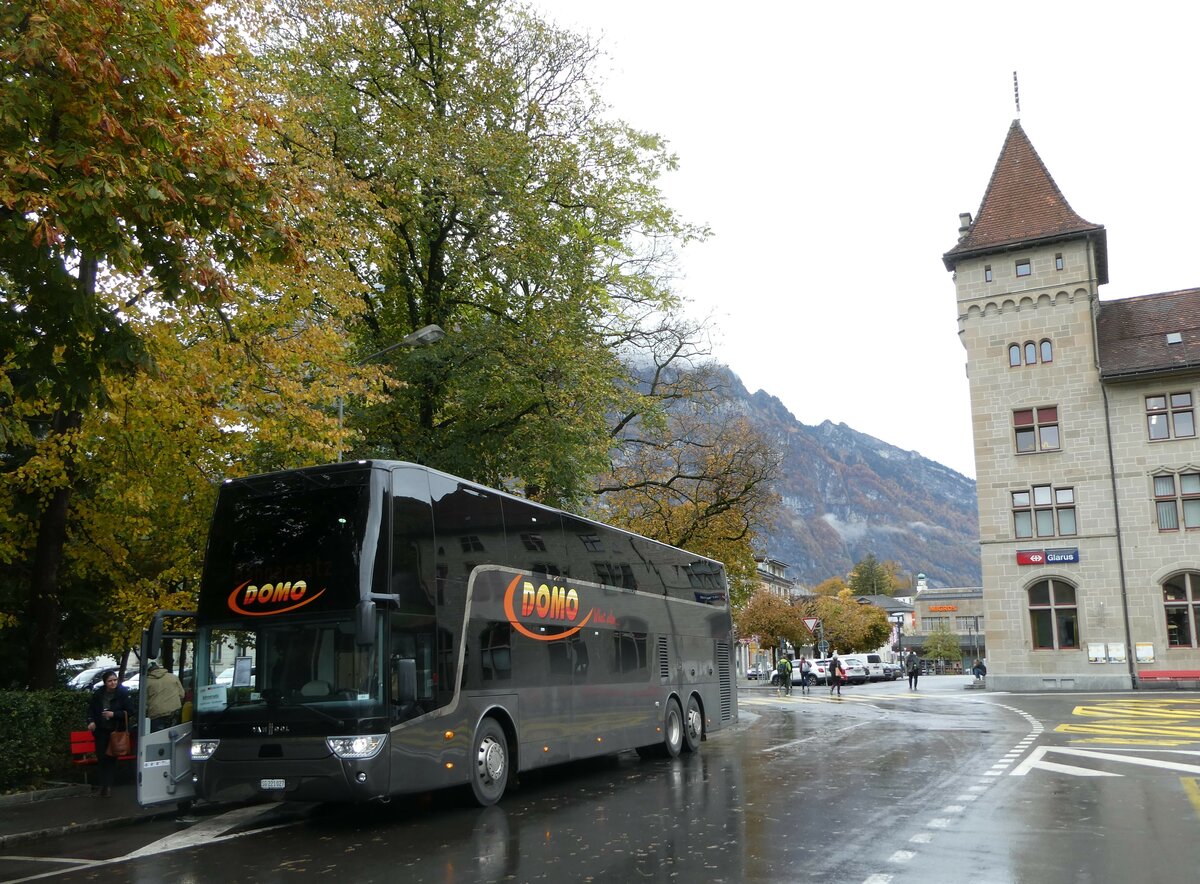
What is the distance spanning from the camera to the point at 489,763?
518 inches

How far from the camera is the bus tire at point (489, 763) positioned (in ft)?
42.1

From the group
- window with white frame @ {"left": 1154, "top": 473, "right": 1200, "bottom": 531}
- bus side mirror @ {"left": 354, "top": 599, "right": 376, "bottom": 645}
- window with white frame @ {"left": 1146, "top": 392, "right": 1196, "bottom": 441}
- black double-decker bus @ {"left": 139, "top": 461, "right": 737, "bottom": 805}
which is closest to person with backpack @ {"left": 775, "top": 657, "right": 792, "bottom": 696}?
window with white frame @ {"left": 1154, "top": 473, "right": 1200, "bottom": 531}

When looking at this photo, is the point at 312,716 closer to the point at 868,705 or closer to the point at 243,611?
the point at 243,611

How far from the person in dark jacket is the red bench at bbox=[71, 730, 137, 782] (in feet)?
1.00

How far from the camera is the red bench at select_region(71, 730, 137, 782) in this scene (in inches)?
603

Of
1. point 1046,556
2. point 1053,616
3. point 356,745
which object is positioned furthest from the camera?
point 1046,556

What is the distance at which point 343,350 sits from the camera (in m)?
18.3

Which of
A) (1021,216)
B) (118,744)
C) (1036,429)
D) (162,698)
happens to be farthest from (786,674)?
(162,698)

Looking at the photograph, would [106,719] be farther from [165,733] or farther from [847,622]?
[847,622]

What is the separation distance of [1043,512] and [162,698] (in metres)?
39.0

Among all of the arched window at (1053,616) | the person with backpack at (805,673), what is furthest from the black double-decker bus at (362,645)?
the person with backpack at (805,673)

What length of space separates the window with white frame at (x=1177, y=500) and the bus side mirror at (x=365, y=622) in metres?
39.3

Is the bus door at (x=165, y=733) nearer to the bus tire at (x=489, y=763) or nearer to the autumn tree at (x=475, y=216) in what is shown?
the bus tire at (x=489, y=763)

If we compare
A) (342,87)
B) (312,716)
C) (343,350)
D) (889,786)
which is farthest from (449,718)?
(342,87)
